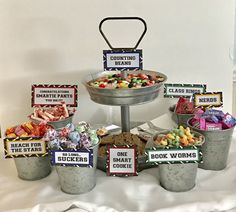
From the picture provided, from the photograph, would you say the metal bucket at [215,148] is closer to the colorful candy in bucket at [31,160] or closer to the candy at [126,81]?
the candy at [126,81]

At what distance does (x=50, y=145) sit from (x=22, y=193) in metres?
0.16

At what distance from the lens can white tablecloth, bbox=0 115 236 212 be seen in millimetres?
881

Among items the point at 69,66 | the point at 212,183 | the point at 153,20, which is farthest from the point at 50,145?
the point at 153,20

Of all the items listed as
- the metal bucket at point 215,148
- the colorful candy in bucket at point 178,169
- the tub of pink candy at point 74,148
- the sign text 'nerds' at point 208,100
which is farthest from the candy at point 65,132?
the sign text 'nerds' at point 208,100

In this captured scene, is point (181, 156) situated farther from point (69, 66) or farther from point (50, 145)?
point (69, 66)

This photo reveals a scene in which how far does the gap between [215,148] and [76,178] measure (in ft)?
1.30

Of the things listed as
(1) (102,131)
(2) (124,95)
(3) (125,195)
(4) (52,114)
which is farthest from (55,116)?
(3) (125,195)

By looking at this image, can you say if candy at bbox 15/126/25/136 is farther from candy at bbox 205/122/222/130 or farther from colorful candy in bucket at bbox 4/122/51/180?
candy at bbox 205/122/222/130

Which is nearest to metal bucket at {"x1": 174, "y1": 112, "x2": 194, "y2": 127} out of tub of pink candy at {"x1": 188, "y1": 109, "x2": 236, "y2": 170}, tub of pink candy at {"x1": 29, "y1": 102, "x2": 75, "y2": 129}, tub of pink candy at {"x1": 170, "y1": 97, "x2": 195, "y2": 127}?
tub of pink candy at {"x1": 170, "y1": 97, "x2": 195, "y2": 127}

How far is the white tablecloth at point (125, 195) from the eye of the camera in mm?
881

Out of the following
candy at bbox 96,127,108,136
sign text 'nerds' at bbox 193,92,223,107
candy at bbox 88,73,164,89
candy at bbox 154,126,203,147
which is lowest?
candy at bbox 96,127,108,136

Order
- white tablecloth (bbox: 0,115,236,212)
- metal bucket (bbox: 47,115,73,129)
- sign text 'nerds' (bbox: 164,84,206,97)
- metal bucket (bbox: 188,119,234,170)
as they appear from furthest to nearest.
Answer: sign text 'nerds' (bbox: 164,84,206,97), metal bucket (bbox: 47,115,73,129), metal bucket (bbox: 188,119,234,170), white tablecloth (bbox: 0,115,236,212)

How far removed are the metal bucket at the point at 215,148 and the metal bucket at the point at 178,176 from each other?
0.35 feet

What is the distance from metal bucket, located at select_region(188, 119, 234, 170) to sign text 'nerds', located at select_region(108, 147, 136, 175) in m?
0.20
